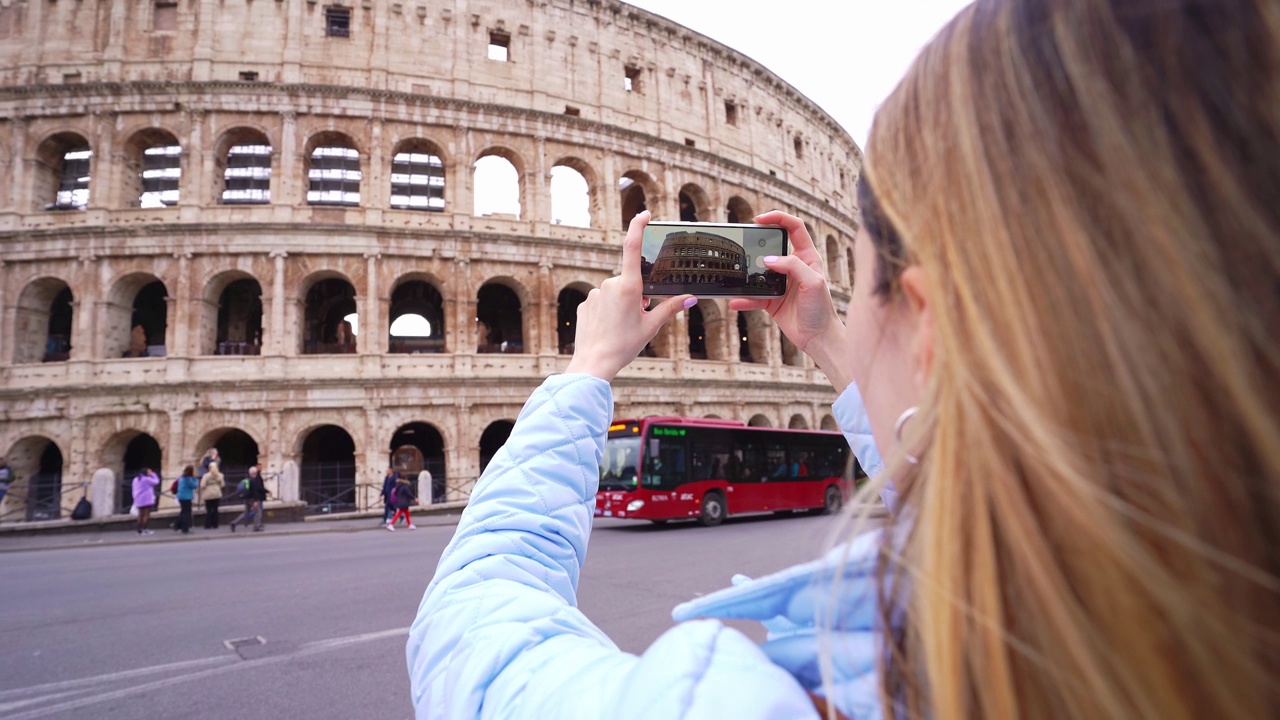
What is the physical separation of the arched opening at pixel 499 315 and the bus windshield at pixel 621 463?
13.6 metres

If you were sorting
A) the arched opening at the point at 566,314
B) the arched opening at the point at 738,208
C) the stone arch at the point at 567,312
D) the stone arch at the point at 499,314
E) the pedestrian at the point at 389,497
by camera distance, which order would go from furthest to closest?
1. the arched opening at the point at 738,208
2. the stone arch at the point at 499,314
3. the arched opening at the point at 566,314
4. the stone arch at the point at 567,312
5. the pedestrian at the point at 389,497

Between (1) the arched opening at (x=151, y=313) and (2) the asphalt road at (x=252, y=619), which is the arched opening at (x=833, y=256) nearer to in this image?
(2) the asphalt road at (x=252, y=619)

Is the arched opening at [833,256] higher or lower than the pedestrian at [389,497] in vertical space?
higher

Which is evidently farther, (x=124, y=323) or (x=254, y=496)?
(x=124, y=323)

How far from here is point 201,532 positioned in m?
15.8

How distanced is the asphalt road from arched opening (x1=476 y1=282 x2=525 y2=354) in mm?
16681

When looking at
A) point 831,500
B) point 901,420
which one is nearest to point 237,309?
point 831,500

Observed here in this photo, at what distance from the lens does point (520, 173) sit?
2427 cm

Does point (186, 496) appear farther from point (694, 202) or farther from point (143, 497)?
point (694, 202)

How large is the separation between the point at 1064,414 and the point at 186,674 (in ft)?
19.5

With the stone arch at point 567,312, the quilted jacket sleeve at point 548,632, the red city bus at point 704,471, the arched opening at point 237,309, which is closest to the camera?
the quilted jacket sleeve at point 548,632

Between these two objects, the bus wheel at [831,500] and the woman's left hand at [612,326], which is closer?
the woman's left hand at [612,326]

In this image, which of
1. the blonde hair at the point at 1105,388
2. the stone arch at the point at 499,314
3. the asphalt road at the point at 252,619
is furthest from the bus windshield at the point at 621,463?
the blonde hair at the point at 1105,388

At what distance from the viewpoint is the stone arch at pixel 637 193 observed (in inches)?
1053
